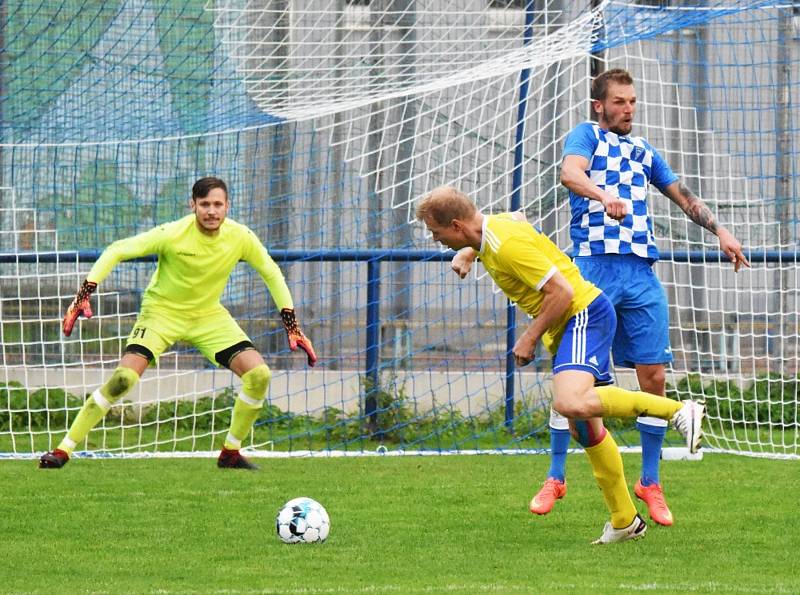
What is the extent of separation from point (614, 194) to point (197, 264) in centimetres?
300

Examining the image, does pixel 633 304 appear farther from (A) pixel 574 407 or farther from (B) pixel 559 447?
(A) pixel 574 407

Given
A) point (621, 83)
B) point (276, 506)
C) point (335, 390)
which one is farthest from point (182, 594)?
point (335, 390)

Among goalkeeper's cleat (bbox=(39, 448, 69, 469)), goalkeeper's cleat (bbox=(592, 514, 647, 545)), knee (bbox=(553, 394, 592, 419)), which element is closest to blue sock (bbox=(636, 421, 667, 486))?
goalkeeper's cleat (bbox=(592, 514, 647, 545))

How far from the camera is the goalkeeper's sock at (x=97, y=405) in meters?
8.50

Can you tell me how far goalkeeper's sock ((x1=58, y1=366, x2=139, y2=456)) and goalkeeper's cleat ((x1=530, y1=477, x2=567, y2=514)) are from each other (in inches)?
120

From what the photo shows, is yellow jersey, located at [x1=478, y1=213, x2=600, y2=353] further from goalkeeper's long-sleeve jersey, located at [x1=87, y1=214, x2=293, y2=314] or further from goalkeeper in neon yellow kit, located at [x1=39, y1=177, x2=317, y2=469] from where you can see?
goalkeeper's long-sleeve jersey, located at [x1=87, y1=214, x2=293, y2=314]

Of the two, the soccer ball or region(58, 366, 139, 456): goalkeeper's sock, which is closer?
the soccer ball

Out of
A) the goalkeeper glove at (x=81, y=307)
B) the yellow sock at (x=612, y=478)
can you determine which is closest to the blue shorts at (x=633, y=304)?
the yellow sock at (x=612, y=478)

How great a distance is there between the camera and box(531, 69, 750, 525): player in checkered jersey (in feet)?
21.7

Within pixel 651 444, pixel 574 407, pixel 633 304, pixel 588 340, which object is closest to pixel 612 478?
pixel 574 407

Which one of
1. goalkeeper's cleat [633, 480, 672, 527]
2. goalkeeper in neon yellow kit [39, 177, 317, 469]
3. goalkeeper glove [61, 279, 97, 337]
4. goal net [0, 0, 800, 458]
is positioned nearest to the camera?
goalkeeper's cleat [633, 480, 672, 527]

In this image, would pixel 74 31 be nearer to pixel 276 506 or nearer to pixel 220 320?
pixel 220 320

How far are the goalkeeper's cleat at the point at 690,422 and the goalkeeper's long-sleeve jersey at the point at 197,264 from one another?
3.52m

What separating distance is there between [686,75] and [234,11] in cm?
342
